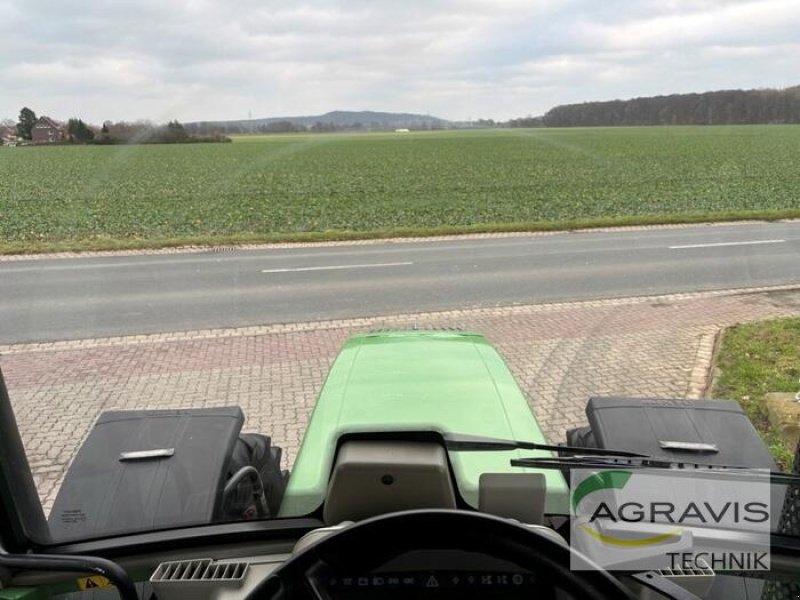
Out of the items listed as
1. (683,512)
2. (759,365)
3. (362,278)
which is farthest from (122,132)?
(362,278)

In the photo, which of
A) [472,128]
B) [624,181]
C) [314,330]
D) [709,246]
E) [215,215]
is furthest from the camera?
[624,181]

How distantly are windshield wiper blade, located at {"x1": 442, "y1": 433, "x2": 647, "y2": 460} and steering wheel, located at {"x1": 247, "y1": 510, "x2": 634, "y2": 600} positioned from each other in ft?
1.37

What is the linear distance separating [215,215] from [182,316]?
6440 millimetres

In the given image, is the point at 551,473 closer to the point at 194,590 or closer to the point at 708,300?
the point at 194,590

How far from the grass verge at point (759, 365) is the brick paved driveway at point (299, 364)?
15cm

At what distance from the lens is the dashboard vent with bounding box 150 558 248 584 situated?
147 cm

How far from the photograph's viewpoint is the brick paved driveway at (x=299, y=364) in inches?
125

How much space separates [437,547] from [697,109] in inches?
75.3

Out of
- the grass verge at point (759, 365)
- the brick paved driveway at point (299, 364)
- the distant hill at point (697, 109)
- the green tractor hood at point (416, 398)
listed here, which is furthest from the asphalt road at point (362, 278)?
the distant hill at point (697, 109)

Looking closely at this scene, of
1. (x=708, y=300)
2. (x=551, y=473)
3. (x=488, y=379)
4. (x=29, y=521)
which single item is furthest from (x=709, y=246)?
(x=29, y=521)

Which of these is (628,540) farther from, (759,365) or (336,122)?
(759,365)

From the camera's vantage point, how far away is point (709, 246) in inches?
402

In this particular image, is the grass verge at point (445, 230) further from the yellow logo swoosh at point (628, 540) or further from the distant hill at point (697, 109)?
the yellow logo swoosh at point (628, 540)

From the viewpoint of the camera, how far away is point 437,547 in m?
1.15
